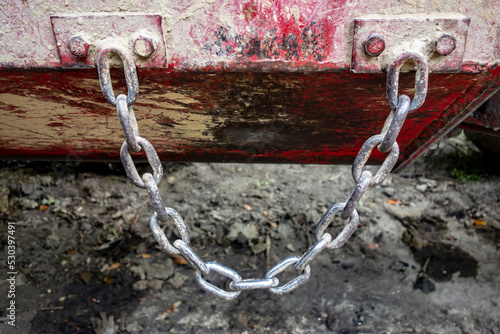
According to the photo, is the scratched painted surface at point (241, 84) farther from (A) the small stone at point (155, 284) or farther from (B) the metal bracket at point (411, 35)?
(A) the small stone at point (155, 284)

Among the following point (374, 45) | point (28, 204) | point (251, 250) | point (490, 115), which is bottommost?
point (251, 250)

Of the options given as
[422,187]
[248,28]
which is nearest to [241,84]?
[248,28]

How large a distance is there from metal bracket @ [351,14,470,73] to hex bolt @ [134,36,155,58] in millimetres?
509

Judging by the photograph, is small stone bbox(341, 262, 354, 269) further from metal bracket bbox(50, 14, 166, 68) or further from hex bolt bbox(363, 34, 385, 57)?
metal bracket bbox(50, 14, 166, 68)

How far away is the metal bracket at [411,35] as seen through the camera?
2.76 ft

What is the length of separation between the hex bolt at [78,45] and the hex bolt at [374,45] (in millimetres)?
694

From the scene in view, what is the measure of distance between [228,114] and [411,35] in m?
0.62

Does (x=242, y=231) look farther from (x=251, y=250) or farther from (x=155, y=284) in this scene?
(x=155, y=284)

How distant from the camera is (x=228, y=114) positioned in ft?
4.03

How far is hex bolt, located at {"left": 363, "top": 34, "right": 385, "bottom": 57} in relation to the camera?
84cm

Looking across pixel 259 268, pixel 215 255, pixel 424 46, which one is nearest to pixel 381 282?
pixel 259 268

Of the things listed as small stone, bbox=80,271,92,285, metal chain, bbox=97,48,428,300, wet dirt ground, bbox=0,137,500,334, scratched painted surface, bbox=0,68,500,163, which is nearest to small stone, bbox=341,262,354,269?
wet dirt ground, bbox=0,137,500,334

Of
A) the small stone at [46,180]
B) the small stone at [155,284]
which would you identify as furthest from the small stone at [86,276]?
the small stone at [46,180]

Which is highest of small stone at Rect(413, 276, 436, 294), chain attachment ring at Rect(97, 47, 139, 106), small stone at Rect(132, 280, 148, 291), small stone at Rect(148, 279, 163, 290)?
chain attachment ring at Rect(97, 47, 139, 106)
